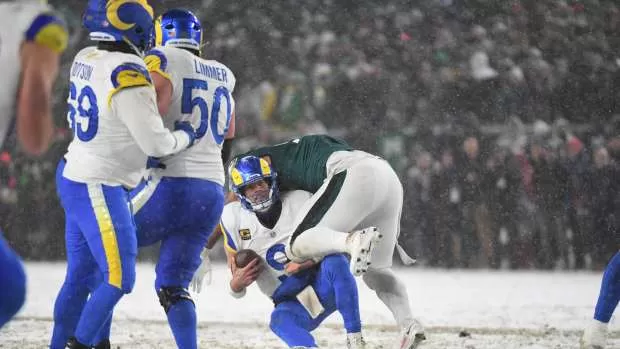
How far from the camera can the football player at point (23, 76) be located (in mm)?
2543

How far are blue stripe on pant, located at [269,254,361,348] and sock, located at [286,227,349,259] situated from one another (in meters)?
0.09

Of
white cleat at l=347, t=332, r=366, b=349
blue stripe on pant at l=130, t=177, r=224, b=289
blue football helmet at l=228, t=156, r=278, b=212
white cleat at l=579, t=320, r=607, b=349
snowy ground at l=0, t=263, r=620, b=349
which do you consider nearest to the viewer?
blue stripe on pant at l=130, t=177, r=224, b=289

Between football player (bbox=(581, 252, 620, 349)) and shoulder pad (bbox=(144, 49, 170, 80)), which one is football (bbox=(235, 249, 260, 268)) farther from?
football player (bbox=(581, 252, 620, 349))

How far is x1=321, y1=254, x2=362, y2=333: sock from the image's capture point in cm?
398

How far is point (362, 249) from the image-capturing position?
3.80 metres

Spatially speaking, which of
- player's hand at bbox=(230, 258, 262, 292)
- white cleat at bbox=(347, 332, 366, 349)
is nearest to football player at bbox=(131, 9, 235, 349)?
player's hand at bbox=(230, 258, 262, 292)

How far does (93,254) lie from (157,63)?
0.76 metres

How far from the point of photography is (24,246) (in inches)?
361

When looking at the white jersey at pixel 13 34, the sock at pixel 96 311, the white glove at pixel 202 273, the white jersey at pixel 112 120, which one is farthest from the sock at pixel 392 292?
the white jersey at pixel 13 34

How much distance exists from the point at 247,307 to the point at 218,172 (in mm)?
3003

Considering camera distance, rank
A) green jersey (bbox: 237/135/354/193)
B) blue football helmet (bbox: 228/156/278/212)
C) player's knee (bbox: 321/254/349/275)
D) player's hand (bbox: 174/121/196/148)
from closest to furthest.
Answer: player's hand (bbox: 174/121/196/148)
player's knee (bbox: 321/254/349/275)
blue football helmet (bbox: 228/156/278/212)
green jersey (bbox: 237/135/354/193)

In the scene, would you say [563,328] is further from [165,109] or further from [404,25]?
[404,25]

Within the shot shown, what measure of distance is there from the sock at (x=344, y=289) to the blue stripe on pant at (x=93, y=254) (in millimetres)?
879

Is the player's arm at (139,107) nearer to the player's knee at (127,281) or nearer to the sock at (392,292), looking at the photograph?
the player's knee at (127,281)
